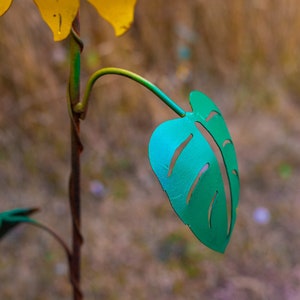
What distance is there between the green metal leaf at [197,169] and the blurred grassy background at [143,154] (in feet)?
2.90

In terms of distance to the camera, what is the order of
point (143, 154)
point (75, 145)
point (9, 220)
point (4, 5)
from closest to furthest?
1. point (4, 5)
2. point (75, 145)
3. point (9, 220)
4. point (143, 154)

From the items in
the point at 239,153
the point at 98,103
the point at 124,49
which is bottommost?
the point at 239,153

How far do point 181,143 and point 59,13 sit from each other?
152 millimetres

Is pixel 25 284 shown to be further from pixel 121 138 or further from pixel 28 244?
pixel 121 138

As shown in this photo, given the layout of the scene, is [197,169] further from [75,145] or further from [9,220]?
[9,220]

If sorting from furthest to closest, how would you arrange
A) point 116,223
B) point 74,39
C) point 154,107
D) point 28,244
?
1. point 154,107
2. point 116,223
3. point 28,244
4. point 74,39

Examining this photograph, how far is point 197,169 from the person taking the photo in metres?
0.46

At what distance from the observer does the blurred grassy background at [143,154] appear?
1.38 metres

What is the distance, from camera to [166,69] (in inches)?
82.1

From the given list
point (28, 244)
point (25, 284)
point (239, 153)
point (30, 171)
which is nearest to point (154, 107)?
point (239, 153)

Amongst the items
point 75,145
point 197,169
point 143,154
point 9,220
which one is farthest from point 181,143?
point 143,154

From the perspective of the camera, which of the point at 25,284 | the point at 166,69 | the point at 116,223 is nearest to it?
the point at 25,284

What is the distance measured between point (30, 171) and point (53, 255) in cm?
34

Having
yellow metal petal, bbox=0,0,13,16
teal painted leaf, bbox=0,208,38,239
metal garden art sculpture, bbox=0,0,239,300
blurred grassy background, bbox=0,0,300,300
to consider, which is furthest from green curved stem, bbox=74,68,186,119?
blurred grassy background, bbox=0,0,300,300
